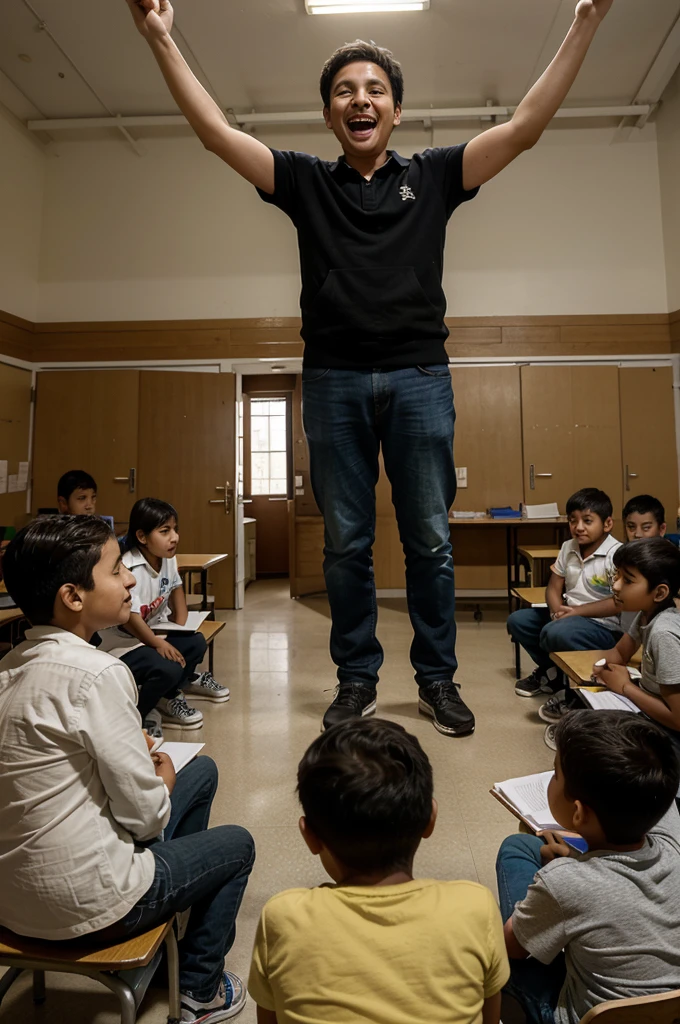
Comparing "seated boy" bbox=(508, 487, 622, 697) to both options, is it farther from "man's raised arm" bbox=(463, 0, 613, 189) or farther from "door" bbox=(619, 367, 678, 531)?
"door" bbox=(619, 367, 678, 531)

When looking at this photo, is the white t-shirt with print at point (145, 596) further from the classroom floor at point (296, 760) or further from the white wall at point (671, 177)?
the white wall at point (671, 177)

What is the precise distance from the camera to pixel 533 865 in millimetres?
970

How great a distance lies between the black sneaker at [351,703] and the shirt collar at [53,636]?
83 cm

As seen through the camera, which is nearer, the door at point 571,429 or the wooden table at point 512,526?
the wooden table at point 512,526

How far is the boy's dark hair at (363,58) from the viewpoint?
1.56m

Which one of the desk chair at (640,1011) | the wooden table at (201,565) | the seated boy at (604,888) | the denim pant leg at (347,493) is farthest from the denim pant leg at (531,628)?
the desk chair at (640,1011)

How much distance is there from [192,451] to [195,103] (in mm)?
4134

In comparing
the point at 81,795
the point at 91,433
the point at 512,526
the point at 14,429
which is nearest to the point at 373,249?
the point at 81,795

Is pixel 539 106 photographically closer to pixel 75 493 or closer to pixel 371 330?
pixel 371 330

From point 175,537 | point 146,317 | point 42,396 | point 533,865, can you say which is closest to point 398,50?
point 146,317

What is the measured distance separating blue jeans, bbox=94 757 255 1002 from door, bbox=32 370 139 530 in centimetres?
474

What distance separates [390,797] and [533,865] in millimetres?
477

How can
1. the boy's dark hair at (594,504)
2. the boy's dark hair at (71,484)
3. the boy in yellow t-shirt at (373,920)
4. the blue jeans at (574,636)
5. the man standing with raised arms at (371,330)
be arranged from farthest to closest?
the boy's dark hair at (71,484)
the boy's dark hair at (594,504)
the blue jeans at (574,636)
the man standing with raised arms at (371,330)
the boy in yellow t-shirt at (373,920)

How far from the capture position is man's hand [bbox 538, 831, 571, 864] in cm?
93
